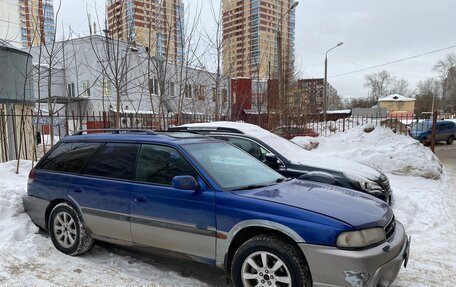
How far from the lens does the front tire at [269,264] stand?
277 centimetres

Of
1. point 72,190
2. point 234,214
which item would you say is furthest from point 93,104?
point 234,214

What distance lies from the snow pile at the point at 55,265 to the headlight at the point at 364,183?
3.23 meters

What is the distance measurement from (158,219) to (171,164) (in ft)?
1.95

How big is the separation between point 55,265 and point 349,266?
318 centimetres

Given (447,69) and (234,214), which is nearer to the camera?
(234,214)

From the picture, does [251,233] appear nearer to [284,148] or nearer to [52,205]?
[52,205]

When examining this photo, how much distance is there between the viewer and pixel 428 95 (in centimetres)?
8331

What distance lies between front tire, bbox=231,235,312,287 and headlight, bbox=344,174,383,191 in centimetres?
305

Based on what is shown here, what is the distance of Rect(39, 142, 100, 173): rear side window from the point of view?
13.9 feet

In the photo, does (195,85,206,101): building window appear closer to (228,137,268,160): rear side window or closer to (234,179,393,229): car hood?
(228,137,268,160): rear side window

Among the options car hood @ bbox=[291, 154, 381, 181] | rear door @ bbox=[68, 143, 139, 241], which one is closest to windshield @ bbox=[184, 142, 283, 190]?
rear door @ bbox=[68, 143, 139, 241]

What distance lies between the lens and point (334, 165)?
6.15 metres

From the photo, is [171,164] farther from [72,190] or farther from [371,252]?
[371,252]

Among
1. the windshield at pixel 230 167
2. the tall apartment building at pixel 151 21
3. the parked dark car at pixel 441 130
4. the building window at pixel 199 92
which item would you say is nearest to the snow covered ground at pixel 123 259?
the windshield at pixel 230 167
